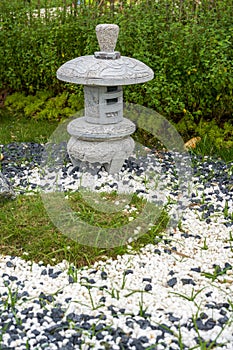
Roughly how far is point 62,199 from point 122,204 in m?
0.47

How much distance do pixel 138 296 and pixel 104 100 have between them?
2.09 metres

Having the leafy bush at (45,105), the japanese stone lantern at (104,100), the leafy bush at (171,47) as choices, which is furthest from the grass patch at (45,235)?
the leafy bush at (45,105)

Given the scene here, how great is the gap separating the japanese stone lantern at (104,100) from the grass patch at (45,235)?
683mm

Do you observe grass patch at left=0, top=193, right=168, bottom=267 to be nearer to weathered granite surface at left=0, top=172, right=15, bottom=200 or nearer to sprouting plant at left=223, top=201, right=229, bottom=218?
weathered granite surface at left=0, top=172, right=15, bottom=200

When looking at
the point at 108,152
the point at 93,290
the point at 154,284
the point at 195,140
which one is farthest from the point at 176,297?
the point at 195,140

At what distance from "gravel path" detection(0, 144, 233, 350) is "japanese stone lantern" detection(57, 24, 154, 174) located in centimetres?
72

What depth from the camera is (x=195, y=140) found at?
6.07 m

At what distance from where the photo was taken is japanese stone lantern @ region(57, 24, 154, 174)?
188 inches

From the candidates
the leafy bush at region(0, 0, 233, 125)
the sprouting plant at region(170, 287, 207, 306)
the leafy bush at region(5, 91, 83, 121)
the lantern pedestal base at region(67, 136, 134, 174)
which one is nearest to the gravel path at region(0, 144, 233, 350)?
the sprouting plant at region(170, 287, 207, 306)

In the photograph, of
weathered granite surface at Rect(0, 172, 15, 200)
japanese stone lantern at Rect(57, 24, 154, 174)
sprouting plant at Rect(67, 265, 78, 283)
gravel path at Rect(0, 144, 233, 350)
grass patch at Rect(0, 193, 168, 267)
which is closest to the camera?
gravel path at Rect(0, 144, 233, 350)

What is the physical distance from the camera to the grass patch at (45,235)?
3863mm

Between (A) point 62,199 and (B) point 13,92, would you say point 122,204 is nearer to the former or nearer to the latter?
(A) point 62,199

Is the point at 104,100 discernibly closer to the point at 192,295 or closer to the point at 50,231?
the point at 50,231

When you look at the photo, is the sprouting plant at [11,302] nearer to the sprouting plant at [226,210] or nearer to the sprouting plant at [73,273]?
the sprouting plant at [73,273]
